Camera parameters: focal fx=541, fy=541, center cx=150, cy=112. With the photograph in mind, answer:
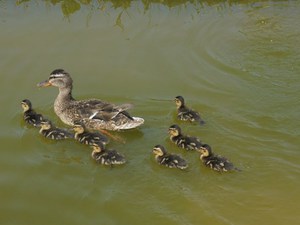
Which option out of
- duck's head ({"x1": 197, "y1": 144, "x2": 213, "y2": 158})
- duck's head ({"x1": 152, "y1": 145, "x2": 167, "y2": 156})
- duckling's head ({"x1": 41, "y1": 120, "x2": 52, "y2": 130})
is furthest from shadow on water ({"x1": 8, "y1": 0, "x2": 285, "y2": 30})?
duck's head ({"x1": 197, "y1": 144, "x2": 213, "y2": 158})

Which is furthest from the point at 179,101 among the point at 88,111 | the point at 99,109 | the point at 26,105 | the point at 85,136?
the point at 26,105

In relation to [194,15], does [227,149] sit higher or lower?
lower

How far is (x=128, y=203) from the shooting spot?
214 inches

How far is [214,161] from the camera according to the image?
19.2ft

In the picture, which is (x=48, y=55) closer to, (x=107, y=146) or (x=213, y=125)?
(x=107, y=146)

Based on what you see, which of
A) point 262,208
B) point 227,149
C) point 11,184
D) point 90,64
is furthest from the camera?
point 90,64

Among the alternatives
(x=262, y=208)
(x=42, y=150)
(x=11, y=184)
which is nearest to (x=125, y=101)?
(x=42, y=150)

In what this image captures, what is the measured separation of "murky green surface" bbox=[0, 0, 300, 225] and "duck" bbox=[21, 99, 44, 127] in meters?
0.11

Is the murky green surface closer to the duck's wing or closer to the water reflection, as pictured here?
the water reflection

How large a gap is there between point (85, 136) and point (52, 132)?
0.42 metres

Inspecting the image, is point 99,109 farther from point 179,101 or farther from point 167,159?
point 167,159

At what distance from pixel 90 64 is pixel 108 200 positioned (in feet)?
10.4

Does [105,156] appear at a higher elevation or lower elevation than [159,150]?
lower

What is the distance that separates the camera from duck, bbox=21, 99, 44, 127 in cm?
679
